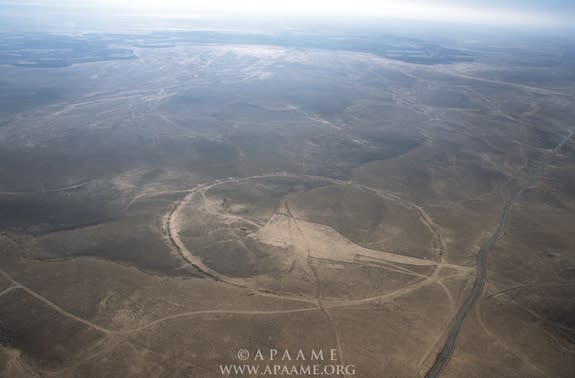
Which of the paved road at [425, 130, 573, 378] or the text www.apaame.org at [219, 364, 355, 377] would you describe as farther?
the paved road at [425, 130, 573, 378]

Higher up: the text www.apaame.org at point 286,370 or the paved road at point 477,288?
the paved road at point 477,288

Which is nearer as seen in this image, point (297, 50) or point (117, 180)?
point (117, 180)

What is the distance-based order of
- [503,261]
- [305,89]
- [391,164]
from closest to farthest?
[503,261] → [391,164] → [305,89]

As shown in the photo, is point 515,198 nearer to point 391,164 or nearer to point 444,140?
point 391,164

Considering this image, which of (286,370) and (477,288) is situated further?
(477,288)

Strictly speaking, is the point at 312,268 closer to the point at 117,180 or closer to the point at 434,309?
the point at 434,309

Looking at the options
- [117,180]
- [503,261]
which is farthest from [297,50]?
[503,261]

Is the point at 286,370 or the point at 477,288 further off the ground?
the point at 477,288

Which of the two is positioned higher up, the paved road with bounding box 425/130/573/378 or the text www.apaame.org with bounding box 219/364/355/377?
the paved road with bounding box 425/130/573/378

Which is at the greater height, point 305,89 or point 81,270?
point 305,89

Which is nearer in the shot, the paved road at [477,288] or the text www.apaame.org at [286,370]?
the text www.apaame.org at [286,370]

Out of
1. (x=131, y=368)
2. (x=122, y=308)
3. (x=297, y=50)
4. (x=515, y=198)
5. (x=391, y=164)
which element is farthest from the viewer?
(x=297, y=50)
